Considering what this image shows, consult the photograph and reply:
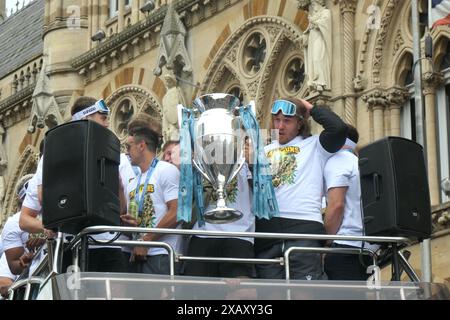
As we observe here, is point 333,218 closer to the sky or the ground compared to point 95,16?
closer to the ground

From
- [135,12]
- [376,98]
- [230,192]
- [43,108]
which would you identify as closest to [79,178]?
[230,192]

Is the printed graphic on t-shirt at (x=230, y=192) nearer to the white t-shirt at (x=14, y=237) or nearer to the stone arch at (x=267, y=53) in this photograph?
the white t-shirt at (x=14, y=237)

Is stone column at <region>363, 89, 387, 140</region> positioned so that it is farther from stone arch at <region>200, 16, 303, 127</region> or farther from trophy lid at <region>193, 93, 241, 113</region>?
trophy lid at <region>193, 93, 241, 113</region>

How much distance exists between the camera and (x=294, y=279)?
353 inches

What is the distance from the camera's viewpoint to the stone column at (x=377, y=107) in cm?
2194

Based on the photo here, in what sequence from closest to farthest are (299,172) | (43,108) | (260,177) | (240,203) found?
(260,177)
(240,203)
(299,172)
(43,108)

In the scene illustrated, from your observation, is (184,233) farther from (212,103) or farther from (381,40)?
(381,40)

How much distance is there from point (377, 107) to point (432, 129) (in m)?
1.19

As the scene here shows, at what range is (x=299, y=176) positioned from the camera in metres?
9.71

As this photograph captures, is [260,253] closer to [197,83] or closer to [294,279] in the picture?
[294,279]

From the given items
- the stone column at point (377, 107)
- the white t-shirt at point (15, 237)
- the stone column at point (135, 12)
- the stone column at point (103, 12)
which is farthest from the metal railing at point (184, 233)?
the stone column at point (103, 12)

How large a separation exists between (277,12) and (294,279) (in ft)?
52.3

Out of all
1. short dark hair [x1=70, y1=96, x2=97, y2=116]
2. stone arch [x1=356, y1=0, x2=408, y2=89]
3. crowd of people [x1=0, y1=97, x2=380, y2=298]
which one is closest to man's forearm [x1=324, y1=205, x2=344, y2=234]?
crowd of people [x1=0, y1=97, x2=380, y2=298]

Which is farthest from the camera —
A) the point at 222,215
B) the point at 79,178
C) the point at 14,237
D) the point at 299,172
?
the point at 14,237
